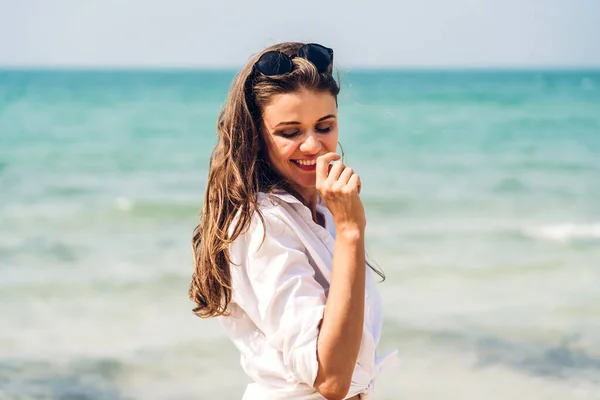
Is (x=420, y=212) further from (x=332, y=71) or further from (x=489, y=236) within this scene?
(x=332, y=71)

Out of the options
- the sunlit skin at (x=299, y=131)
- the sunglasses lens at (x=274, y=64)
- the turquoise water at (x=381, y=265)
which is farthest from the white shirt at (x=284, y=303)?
the turquoise water at (x=381, y=265)

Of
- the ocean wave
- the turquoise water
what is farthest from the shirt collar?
the ocean wave

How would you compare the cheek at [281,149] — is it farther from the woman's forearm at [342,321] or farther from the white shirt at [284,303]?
the woman's forearm at [342,321]

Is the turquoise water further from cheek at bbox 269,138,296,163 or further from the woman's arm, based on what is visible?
the woman's arm

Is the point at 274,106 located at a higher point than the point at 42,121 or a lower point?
higher

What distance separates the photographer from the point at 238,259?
2365 millimetres

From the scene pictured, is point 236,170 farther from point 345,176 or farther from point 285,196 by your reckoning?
point 345,176

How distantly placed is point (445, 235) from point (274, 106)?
8260 mm

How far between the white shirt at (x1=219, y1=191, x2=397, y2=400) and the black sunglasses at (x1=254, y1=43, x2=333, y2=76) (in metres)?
0.34

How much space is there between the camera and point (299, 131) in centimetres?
249

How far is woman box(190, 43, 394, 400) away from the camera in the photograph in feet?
7.36

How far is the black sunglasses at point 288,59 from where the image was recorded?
2.51m

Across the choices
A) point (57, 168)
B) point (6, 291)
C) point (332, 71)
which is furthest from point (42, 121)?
point (332, 71)

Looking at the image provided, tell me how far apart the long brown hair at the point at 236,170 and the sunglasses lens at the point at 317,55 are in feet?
0.07
